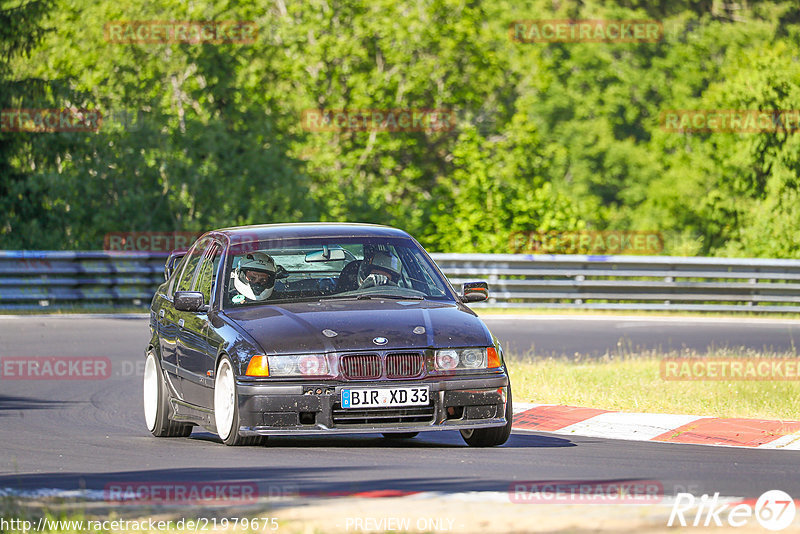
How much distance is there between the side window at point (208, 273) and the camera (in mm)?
10356

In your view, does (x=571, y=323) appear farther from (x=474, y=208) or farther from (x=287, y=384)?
(x=287, y=384)

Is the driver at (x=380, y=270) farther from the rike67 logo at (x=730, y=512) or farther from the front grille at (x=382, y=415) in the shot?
the rike67 logo at (x=730, y=512)

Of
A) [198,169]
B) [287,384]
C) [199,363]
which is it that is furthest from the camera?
[198,169]

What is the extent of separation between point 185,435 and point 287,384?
2.14 metres

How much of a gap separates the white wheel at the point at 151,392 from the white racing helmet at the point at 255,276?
123 cm

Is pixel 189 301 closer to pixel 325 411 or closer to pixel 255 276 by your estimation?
pixel 255 276

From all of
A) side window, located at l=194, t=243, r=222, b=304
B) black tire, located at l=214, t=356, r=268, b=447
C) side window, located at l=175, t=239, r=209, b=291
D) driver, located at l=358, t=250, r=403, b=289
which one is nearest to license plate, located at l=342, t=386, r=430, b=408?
black tire, located at l=214, t=356, r=268, b=447

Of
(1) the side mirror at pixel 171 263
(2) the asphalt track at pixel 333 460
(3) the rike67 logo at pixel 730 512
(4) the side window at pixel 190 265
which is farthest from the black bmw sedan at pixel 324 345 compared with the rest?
(3) the rike67 logo at pixel 730 512

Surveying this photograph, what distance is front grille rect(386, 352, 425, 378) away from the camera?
29.5ft

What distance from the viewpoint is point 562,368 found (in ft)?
50.1

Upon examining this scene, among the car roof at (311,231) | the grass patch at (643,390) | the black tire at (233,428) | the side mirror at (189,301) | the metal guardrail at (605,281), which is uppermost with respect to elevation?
the car roof at (311,231)

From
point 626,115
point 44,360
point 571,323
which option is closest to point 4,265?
point 44,360

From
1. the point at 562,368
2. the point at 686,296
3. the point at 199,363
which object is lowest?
the point at 686,296

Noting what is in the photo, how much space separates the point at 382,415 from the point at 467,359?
2.24 feet
